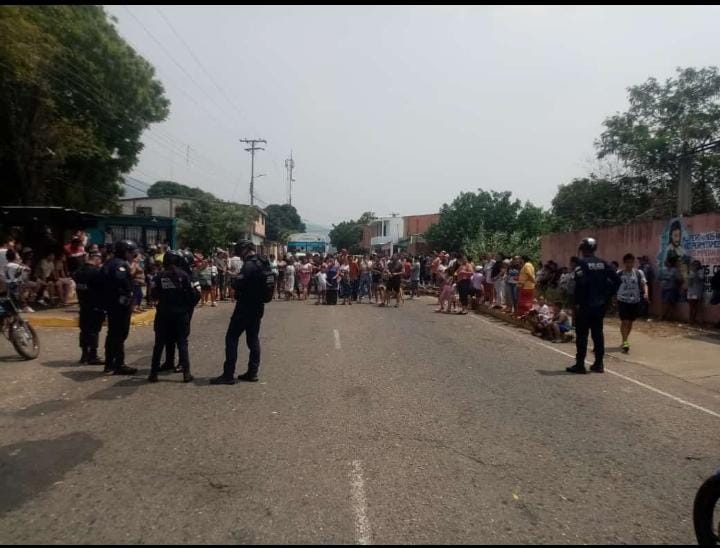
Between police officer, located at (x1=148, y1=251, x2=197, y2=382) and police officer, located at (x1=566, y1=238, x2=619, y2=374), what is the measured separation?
5416mm

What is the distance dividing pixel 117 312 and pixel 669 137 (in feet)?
70.8

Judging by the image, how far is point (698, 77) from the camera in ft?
78.2

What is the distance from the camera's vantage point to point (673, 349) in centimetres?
1156

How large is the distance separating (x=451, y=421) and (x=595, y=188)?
22.3 meters

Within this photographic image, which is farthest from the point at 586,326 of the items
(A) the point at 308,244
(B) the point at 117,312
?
(A) the point at 308,244

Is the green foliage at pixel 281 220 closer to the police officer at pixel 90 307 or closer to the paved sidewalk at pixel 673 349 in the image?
the paved sidewalk at pixel 673 349

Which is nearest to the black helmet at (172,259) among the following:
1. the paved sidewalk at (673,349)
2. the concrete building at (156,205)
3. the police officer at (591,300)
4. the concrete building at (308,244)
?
the police officer at (591,300)

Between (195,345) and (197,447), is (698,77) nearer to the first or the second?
(195,345)

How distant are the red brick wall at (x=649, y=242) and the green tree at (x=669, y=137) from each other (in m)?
4.70

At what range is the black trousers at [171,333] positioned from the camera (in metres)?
8.07

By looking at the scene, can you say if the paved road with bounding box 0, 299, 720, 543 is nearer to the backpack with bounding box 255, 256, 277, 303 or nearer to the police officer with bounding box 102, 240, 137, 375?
the police officer with bounding box 102, 240, 137, 375

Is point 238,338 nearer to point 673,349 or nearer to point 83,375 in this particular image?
point 83,375

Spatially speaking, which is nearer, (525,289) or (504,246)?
(525,289)

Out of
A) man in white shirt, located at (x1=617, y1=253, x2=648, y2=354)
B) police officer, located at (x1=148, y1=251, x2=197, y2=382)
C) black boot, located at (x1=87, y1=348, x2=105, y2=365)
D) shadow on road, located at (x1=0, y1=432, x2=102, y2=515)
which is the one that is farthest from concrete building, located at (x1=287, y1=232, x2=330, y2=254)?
shadow on road, located at (x1=0, y1=432, x2=102, y2=515)
